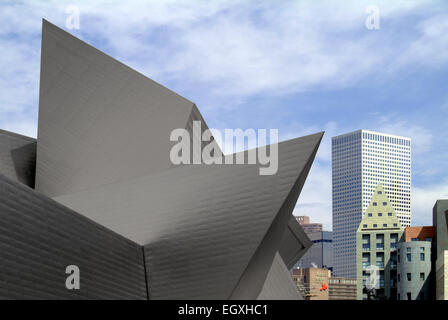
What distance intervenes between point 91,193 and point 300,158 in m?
7.45

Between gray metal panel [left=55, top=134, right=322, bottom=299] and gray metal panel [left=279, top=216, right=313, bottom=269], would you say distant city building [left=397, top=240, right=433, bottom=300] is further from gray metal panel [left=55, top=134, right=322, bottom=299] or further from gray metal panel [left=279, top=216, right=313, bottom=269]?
gray metal panel [left=55, top=134, right=322, bottom=299]

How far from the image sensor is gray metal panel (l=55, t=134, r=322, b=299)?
64.1 ft

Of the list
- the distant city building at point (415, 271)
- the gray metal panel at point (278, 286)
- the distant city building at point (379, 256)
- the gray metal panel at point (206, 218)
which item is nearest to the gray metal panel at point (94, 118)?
the gray metal panel at point (206, 218)

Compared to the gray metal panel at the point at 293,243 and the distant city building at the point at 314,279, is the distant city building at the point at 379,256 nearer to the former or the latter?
the gray metal panel at the point at 293,243

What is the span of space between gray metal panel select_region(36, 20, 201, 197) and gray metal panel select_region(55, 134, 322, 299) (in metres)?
2.44

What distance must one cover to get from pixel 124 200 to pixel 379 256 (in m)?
81.6

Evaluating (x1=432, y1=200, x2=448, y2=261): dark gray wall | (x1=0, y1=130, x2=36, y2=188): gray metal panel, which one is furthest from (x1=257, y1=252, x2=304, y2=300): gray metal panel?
(x1=432, y1=200, x2=448, y2=261): dark gray wall

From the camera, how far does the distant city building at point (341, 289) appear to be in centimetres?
18362

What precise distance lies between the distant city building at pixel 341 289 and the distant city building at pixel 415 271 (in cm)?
9741

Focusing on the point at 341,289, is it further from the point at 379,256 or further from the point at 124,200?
the point at 124,200

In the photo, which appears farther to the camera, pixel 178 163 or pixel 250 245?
pixel 178 163

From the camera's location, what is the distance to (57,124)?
26062 millimetres

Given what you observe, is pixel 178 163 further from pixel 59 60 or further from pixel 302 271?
pixel 302 271
